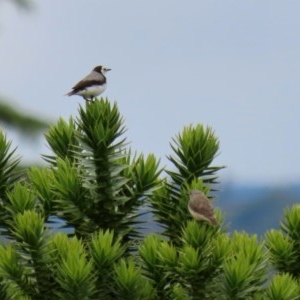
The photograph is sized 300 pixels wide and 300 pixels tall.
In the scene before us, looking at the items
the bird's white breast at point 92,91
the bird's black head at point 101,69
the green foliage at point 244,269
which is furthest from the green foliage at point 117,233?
the bird's black head at point 101,69

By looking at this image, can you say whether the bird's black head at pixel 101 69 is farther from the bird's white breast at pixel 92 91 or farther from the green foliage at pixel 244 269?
the green foliage at pixel 244 269

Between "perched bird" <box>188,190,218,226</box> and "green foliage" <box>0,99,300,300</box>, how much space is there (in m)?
0.04

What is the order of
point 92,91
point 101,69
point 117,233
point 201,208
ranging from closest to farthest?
1. point 201,208
2. point 117,233
3. point 92,91
4. point 101,69

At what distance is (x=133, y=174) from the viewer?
5.40 m

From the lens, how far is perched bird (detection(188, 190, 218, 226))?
4.99 metres

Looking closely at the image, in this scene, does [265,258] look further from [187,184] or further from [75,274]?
[75,274]

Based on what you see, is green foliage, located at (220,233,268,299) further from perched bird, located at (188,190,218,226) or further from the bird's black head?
the bird's black head

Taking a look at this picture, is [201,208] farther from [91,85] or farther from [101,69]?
[101,69]

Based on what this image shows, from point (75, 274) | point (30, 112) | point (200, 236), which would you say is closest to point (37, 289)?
point (75, 274)

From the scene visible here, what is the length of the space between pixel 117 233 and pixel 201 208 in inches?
19.0

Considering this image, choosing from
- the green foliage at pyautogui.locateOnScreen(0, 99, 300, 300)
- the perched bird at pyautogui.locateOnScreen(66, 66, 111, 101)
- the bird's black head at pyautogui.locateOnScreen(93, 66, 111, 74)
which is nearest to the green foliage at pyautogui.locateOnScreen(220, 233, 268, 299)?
the green foliage at pyautogui.locateOnScreen(0, 99, 300, 300)

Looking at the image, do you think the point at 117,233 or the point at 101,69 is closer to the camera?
the point at 117,233

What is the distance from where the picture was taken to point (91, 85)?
22.2 feet

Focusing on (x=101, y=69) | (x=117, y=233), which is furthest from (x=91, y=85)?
(x=117, y=233)
